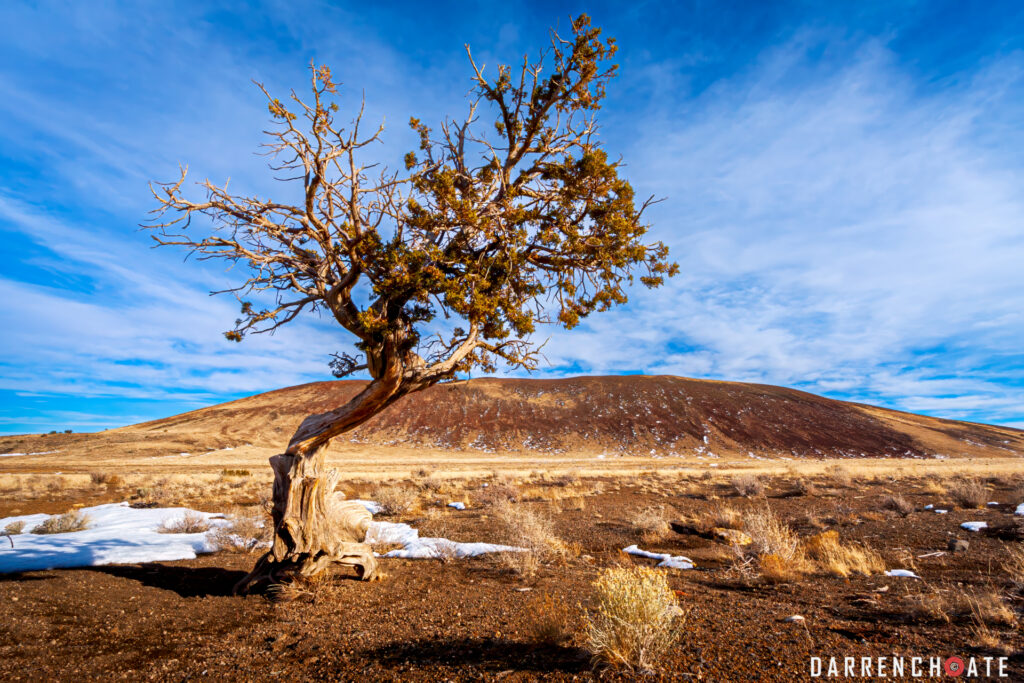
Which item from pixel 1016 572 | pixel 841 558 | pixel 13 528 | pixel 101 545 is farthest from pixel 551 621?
pixel 13 528

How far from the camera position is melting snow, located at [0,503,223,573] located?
26.2 feet

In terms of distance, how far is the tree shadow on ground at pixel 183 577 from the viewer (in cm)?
689

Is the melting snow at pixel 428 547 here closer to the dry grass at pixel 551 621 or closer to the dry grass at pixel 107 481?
the dry grass at pixel 551 621

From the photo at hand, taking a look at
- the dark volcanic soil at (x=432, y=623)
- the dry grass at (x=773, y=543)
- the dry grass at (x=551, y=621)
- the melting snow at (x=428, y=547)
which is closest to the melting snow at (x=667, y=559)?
the dark volcanic soil at (x=432, y=623)

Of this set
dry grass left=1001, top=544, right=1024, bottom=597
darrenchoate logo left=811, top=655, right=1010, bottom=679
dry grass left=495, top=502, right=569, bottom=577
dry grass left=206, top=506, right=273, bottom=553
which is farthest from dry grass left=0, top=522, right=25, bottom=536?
dry grass left=1001, top=544, right=1024, bottom=597

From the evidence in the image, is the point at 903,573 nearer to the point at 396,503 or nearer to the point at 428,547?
the point at 428,547

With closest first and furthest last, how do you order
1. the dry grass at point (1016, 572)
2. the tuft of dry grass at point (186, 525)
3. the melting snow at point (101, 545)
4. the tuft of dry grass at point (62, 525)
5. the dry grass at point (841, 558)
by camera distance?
the dry grass at point (1016, 572), the dry grass at point (841, 558), the melting snow at point (101, 545), the tuft of dry grass at point (62, 525), the tuft of dry grass at point (186, 525)

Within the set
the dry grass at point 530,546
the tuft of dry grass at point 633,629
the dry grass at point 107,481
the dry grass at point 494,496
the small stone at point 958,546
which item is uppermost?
the tuft of dry grass at point 633,629

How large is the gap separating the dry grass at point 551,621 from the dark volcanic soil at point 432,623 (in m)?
0.08

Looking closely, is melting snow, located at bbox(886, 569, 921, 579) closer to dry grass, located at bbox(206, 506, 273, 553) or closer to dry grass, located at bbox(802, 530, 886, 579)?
dry grass, located at bbox(802, 530, 886, 579)

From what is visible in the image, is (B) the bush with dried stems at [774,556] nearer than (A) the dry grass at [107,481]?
Yes

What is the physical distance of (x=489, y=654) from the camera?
4.40 m

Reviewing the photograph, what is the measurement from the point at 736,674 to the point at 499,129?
7.39 m

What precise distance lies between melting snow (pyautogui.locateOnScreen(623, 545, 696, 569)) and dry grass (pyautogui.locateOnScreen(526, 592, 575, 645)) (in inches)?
122
